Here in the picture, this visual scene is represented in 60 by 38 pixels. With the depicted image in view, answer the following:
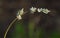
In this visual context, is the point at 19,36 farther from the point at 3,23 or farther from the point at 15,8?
the point at 15,8

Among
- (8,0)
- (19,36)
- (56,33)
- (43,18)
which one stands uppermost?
(8,0)

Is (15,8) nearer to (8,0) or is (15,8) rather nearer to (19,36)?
(8,0)

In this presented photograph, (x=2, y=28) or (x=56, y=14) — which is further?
(x=56, y=14)

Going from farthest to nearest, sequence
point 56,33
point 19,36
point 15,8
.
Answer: point 15,8, point 56,33, point 19,36

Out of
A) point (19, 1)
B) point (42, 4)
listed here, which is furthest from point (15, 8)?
point (42, 4)

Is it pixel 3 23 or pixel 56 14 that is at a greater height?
pixel 56 14

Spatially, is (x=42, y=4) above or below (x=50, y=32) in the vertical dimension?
above

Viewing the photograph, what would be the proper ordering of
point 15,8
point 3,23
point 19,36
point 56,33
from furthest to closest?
point 15,8, point 3,23, point 56,33, point 19,36

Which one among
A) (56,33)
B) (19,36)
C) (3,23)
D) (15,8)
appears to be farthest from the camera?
(15,8)

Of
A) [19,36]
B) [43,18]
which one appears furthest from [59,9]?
[19,36]
